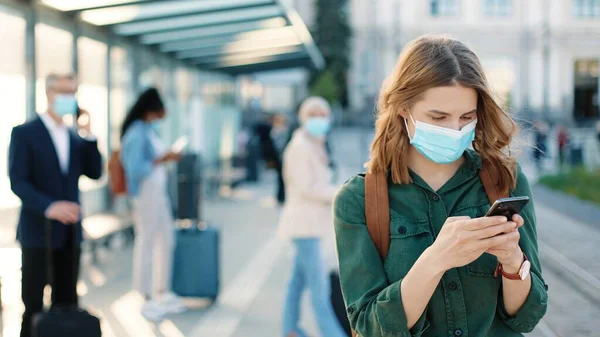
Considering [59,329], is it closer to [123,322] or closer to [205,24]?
[123,322]

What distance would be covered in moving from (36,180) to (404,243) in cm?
356

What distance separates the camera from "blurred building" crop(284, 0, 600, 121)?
61594 millimetres

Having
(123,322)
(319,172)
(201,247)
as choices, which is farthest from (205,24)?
(319,172)

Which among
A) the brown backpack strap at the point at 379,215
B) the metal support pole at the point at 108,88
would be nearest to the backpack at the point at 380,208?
the brown backpack strap at the point at 379,215

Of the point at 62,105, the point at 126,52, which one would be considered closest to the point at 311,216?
the point at 62,105

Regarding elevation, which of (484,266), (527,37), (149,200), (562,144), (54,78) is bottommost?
(562,144)

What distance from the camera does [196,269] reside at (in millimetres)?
7957

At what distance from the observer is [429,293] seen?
2.16m

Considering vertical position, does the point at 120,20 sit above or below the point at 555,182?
above

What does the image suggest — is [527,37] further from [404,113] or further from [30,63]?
[404,113]

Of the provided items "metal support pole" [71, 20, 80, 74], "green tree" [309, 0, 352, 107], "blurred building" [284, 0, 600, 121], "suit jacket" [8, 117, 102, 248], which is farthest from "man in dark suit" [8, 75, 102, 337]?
"green tree" [309, 0, 352, 107]

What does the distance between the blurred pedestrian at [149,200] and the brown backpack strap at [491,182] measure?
5414mm

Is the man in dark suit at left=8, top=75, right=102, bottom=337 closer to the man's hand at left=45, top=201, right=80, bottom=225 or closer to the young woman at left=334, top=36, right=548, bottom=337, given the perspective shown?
the man's hand at left=45, top=201, right=80, bottom=225

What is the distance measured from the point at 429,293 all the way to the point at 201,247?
5.95 metres
